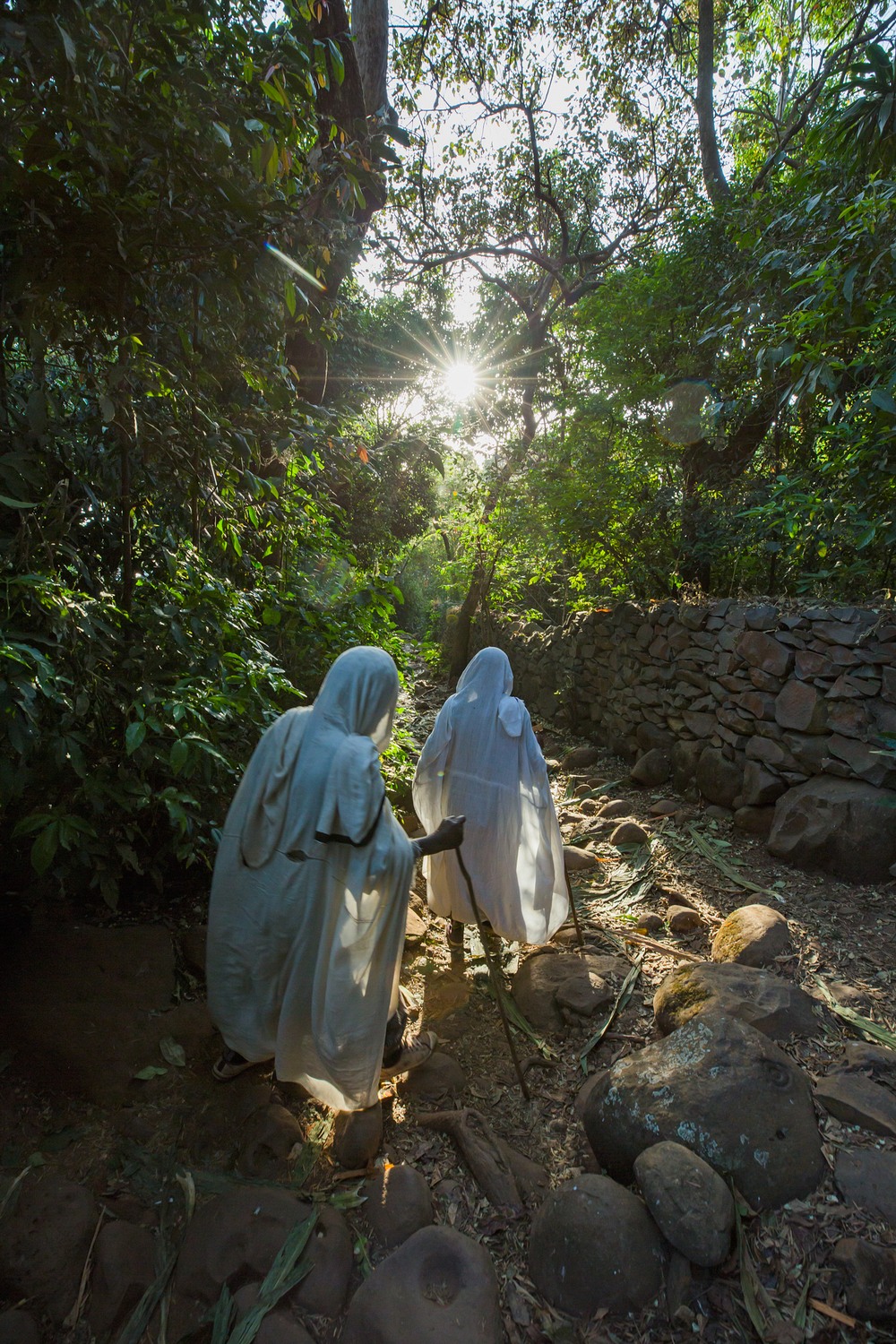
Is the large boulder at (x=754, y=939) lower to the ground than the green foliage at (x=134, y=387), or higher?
lower

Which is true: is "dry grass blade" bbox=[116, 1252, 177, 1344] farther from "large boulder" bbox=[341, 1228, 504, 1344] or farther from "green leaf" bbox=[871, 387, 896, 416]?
"green leaf" bbox=[871, 387, 896, 416]

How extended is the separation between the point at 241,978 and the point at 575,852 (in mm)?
2858

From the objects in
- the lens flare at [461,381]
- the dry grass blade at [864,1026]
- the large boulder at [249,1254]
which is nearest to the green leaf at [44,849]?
the large boulder at [249,1254]

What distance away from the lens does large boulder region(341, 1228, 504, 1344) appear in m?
1.79

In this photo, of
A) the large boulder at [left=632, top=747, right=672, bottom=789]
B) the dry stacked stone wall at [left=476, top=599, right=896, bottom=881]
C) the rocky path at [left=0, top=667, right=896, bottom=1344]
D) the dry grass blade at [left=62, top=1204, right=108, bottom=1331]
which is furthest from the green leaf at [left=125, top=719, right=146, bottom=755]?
the large boulder at [left=632, top=747, right=672, bottom=789]

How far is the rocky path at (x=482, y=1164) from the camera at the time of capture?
188 cm

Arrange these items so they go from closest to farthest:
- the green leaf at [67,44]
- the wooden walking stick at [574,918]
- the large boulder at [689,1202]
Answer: the green leaf at [67,44], the large boulder at [689,1202], the wooden walking stick at [574,918]

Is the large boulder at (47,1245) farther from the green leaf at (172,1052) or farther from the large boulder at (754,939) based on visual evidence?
the large boulder at (754,939)

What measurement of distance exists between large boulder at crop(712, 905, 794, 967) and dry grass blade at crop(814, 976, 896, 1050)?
311mm

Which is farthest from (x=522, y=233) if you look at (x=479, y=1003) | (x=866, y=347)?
(x=479, y=1003)

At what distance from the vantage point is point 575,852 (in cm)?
474

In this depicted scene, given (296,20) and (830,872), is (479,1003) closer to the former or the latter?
(830,872)

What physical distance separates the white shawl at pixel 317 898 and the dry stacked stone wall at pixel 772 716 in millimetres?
3093

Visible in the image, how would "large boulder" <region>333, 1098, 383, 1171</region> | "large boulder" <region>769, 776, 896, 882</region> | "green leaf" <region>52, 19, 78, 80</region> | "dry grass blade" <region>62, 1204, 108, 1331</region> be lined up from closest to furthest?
Answer: "green leaf" <region>52, 19, 78, 80</region>, "dry grass blade" <region>62, 1204, 108, 1331</region>, "large boulder" <region>333, 1098, 383, 1171</region>, "large boulder" <region>769, 776, 896, 882</region>
